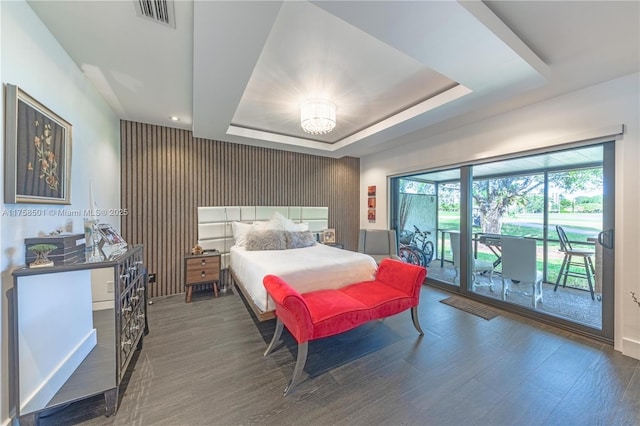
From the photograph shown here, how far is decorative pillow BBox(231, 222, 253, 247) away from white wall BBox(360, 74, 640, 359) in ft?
12.5

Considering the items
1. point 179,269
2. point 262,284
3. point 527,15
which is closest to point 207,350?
point 262,284

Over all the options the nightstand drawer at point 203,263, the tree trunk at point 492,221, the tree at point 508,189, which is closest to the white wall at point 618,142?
the tree at point 508,189

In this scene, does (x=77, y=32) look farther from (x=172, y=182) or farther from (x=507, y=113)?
(x=507, y=113)

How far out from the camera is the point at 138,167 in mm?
3629

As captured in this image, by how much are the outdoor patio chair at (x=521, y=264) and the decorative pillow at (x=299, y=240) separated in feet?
9.79

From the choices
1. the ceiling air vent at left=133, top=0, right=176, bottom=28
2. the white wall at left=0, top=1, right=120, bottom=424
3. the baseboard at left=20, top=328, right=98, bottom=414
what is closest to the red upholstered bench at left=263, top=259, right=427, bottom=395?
the baseboard at left=20, top=328, right=98, bottom=414

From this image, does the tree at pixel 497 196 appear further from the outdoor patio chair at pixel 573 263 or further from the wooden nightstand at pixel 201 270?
the wooden nightstand at pixel 201 270

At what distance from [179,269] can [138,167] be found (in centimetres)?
173

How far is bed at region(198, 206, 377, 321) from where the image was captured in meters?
2.57

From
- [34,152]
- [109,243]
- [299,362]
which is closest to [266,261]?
[299,362]

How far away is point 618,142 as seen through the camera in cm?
244

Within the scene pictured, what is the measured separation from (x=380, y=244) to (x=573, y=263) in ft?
9.09

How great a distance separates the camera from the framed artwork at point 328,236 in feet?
17.6

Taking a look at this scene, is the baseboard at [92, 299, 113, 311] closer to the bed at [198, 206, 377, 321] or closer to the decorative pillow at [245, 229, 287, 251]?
the bed at [198, 206, 377, 321]
